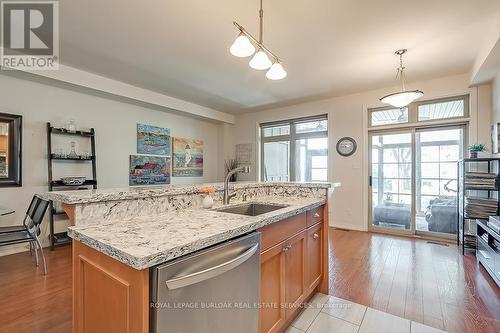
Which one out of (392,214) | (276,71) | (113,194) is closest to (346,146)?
(392,214)

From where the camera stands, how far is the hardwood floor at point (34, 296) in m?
1.75

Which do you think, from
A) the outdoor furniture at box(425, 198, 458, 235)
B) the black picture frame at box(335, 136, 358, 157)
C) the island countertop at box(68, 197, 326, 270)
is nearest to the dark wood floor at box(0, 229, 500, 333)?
the outdoor furniture at box(425, 198, 458, 235)

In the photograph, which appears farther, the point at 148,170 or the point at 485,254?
the point at 148,170

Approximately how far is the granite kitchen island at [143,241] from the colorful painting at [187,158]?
3.63 metres

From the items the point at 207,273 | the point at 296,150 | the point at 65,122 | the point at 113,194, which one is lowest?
the point at 207,273

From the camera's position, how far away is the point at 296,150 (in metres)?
5.40

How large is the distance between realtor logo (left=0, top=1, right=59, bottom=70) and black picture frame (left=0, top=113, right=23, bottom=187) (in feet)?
2.30

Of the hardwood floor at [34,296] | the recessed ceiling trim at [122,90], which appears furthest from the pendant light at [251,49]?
the recessed ceiling trim at [122,90]

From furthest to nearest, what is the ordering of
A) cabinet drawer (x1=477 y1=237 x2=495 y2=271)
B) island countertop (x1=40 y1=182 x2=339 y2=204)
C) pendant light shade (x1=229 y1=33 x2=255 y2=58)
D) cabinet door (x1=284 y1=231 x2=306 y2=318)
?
cabinet drawer (x1=477 y1=237 x2=495 y2=271) < pendant light shade (x1=229 y1=33 x2=255 y2=58) < cabinet door (x1=284 y1=231 x2=306 y2=318) < island countertop (x1=40 y1=182 x2=339 y2=204)

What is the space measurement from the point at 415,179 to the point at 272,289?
3.76 m

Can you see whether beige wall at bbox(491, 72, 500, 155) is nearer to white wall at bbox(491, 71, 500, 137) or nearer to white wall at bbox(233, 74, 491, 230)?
white wall at bbox(491, 71, 500, 137)

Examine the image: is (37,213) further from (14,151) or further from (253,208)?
(253,208)

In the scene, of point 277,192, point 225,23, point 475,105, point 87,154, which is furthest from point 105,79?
point 475,105

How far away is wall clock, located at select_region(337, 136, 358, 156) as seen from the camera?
451 cm
